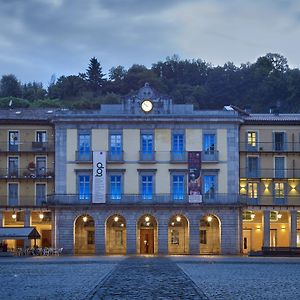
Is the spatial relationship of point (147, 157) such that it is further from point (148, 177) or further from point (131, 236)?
point (131, 236)

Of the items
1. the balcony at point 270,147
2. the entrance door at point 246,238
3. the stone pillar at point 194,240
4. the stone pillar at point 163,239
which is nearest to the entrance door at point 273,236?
the entrance door at point 246,238

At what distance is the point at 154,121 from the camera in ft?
251

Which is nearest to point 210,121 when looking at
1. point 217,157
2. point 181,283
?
point 217,157

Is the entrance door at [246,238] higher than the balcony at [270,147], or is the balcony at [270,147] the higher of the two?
the balcony at [270,147]

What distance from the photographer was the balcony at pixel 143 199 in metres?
75.4

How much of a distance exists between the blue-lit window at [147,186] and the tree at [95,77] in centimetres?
8075

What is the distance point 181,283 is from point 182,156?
148 ft

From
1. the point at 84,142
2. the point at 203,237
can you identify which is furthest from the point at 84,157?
the point at 203,237

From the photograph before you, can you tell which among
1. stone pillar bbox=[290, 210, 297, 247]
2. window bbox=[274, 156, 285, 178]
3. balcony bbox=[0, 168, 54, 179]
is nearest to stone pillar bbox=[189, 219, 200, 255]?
stone pillar bbox=[290, 210, 297, 247]

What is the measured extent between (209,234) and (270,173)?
8022mm

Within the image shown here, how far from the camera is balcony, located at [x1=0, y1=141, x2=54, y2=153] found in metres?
78.2

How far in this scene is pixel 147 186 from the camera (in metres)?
76.1

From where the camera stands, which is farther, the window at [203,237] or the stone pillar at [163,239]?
the window at [203,237]

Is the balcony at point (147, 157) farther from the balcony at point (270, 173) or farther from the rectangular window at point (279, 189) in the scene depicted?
the rectangular window at point (279, 189)
